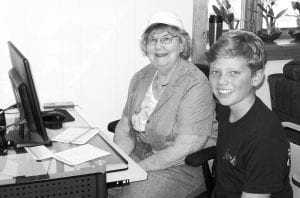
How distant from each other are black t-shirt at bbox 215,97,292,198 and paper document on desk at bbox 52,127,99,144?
22.1 inches

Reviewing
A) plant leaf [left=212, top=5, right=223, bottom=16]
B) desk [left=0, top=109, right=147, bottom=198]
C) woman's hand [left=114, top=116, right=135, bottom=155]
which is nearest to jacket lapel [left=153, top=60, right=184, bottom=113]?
woman's hand [left=114, top=116, right=135, bottom=155]

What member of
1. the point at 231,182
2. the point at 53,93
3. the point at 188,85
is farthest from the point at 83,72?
the point at 231,182

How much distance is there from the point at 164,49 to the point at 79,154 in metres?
0.70

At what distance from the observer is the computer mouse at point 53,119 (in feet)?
6.66

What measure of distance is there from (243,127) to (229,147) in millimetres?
97

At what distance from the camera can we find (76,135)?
1.91 metres

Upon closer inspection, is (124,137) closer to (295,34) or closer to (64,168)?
(64,168)

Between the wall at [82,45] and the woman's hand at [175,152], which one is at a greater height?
the wall at [82,45]

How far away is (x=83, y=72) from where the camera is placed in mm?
2607

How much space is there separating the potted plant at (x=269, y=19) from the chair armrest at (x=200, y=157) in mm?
1513

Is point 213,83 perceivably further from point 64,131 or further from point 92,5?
point 92,5

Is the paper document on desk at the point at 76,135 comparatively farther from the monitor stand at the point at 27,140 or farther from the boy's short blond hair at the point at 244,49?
the boy's short blond hair at the point at 244,49

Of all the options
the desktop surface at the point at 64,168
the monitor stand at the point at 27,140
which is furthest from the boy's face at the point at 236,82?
the monitor stand at the point at 27,140

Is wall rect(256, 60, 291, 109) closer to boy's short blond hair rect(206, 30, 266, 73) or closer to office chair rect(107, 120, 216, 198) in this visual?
office chair rect(107, 120, 216, 198)
